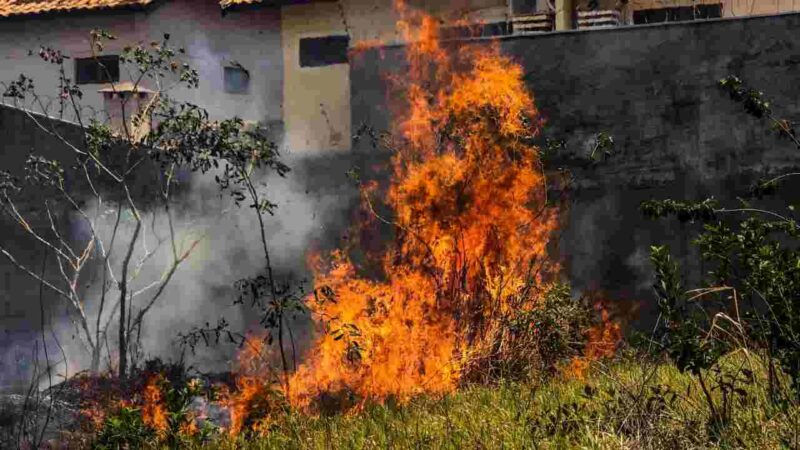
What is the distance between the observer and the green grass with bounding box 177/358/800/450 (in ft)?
19.3

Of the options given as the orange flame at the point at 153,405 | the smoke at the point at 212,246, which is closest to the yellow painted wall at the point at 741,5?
the smoke at the point at 212,246

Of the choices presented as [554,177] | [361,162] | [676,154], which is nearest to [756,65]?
[676,154]

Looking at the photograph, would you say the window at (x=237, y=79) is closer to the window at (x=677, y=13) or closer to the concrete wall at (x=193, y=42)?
the concrete wall at (x=193, y=42)

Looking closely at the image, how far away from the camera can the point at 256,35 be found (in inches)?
867

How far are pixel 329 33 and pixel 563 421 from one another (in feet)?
52.6

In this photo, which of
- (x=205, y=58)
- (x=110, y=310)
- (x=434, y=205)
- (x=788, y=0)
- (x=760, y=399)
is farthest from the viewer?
(x=205, y=58)

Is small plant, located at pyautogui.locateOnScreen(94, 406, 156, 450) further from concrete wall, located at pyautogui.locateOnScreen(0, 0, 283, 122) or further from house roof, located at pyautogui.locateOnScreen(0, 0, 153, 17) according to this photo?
house roof, located at pyautogui.locateOnScreen(0, 0, 153, 17)

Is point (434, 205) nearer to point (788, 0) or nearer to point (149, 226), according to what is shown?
point (149, 226)

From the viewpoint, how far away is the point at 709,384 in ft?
24.5

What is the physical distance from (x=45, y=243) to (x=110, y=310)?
4.98 ft

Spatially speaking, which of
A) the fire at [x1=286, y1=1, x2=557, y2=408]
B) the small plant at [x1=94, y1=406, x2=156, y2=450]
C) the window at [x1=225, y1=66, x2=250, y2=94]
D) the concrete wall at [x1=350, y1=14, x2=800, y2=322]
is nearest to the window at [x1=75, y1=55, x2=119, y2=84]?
the window at [x1=225, y1=66, x2=250, y2=94]

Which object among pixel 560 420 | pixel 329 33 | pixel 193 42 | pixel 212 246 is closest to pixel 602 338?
pixel 560 420

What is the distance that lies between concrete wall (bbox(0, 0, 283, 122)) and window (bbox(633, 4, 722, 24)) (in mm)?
7767

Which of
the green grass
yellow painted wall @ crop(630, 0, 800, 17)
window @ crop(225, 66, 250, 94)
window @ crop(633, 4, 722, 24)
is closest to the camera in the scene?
the green grass
